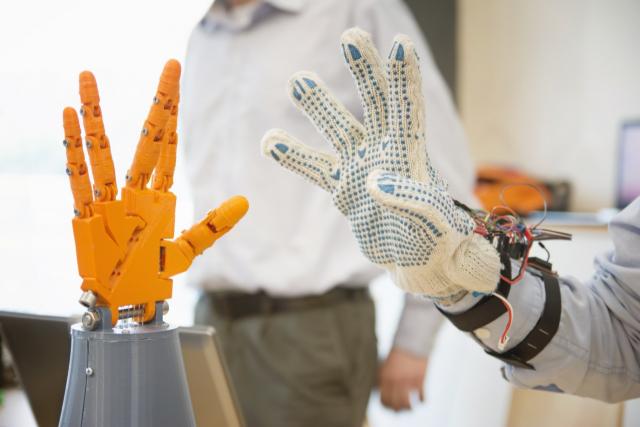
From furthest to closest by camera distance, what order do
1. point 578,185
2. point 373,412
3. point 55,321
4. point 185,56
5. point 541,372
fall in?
point 578,185 → point 373,412 → point 185,56 → point 55,321 → point 541,372

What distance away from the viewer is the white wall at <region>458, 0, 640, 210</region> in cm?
321

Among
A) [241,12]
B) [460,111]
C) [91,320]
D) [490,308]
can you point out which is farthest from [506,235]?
[460,111]

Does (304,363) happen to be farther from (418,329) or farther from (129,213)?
(129,213)

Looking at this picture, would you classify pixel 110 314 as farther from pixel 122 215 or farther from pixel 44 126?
pixel 44 126

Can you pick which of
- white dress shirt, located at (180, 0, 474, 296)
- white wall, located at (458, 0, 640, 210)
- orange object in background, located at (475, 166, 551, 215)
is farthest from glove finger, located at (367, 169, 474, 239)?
white wall, located at (458, 0, 640, 210)

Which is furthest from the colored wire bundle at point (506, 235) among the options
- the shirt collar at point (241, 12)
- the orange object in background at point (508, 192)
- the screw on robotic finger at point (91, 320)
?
the orange object in background at point (508, 192)

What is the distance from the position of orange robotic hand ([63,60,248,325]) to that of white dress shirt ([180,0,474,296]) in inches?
26.4

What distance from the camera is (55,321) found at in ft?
3.37

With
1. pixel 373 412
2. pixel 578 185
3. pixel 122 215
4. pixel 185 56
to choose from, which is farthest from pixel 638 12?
pixel 122 215

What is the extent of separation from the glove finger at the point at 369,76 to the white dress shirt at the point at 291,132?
2.22ft

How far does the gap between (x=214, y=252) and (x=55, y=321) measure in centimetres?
44

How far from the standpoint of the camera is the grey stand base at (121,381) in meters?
0.64

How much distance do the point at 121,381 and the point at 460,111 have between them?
133 inches

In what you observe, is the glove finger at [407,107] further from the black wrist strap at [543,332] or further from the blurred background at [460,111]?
the blurred background at [460,111]
